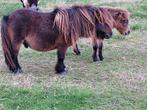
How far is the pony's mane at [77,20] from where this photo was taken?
7.17m

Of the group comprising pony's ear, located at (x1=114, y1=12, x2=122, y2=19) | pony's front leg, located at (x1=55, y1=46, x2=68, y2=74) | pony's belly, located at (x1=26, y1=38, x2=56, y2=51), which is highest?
pony's belly, located at (x1=26, y1=38, x2=56, y2=51)

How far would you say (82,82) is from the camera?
22.6ft

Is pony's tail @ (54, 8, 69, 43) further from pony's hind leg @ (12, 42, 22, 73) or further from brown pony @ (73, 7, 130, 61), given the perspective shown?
brown pony @ (73, 7, 130, 61)

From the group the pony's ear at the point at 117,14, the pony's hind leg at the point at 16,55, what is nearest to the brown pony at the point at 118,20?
the pony's ear at the point at 117,14

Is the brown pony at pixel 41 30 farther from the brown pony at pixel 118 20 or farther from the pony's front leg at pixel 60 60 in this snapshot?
the brown pony at pixel 118 20

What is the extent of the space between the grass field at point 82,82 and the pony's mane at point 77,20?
27.0 inches

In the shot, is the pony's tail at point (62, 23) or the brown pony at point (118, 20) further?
the brown pony at point (118, 20)

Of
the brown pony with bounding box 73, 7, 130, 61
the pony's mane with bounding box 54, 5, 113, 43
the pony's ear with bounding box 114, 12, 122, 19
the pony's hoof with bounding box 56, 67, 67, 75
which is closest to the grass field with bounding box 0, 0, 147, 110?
the pony's hoof with bounding box 56, 67, 67, 75

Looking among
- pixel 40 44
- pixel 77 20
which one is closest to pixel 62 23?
pixel 77 20

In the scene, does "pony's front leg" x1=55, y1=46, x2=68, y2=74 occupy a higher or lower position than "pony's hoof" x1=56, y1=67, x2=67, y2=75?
higher

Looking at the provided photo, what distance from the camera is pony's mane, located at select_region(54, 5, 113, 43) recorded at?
7.17 meters

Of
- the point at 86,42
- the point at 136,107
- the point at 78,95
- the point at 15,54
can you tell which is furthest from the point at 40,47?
the point at 86,42

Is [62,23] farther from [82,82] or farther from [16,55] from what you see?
[82,82]

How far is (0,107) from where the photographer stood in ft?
19.2
